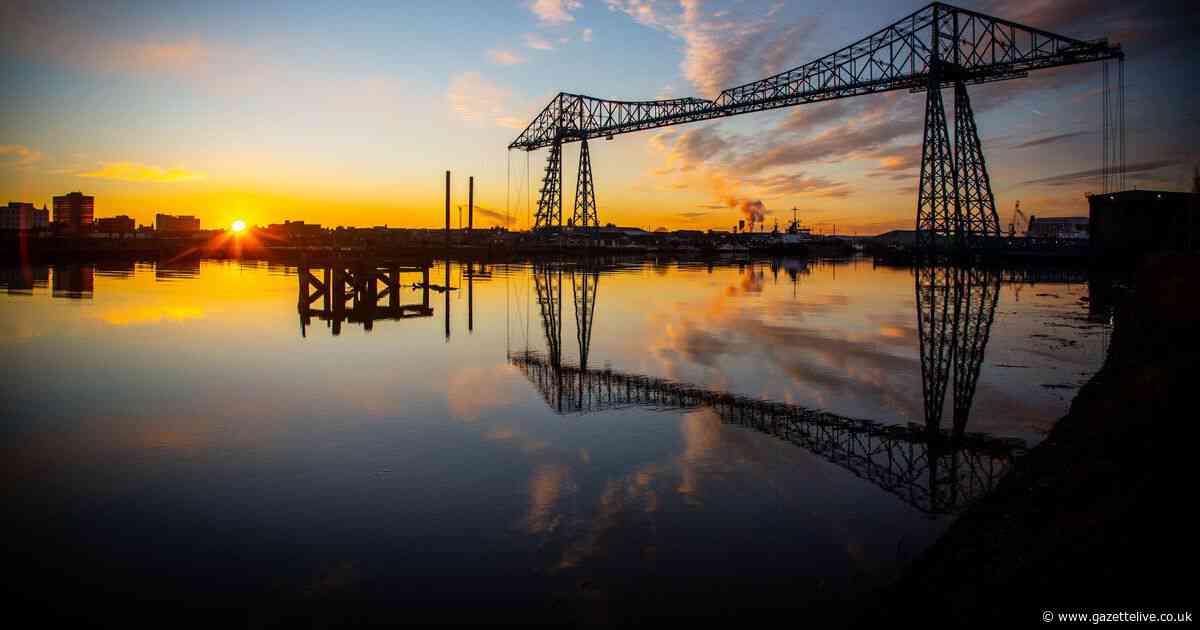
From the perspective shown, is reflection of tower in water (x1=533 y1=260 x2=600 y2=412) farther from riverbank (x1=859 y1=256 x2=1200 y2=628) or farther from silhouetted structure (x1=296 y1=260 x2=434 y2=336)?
riverbank (x1=859 y1=256 x2=1200 y2=628)

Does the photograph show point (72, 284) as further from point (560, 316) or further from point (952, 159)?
point (952, 159)

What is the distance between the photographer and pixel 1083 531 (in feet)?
14.1

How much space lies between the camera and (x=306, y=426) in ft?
31.1

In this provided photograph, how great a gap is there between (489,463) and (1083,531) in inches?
225

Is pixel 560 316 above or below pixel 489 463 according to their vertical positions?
above

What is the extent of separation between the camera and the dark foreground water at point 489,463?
5133 mm

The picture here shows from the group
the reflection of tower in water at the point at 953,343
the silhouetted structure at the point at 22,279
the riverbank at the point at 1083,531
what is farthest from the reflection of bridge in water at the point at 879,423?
the silhouetted structure at the point at 22,279

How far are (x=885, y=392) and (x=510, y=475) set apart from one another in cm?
764

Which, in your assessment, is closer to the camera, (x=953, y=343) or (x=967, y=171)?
(x=953, y=343)

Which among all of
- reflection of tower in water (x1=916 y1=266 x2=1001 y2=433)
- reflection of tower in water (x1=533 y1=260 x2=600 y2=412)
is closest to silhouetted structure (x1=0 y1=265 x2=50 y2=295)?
reflection of tower in water (x1=533 y1=260 x2=600 y2=412)

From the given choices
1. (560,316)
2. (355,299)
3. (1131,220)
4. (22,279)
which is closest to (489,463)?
(560,316)

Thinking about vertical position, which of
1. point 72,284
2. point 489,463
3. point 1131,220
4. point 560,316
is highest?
point 1131,220

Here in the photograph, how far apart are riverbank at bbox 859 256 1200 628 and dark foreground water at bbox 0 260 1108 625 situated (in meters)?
0.57

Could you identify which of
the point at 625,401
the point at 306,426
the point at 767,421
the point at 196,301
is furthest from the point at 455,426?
the point at 196,301
